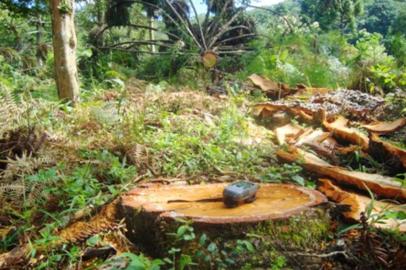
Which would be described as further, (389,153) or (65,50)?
(65,50)

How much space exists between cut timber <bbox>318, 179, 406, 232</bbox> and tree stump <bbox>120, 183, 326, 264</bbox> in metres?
0.17

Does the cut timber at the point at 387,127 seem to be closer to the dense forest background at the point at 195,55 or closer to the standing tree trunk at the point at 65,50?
the dense forest background at the point at 195,55

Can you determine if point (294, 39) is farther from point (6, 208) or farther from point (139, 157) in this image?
point (6, 208)

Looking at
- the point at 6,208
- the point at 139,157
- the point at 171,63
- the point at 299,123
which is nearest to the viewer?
the point at 6,208

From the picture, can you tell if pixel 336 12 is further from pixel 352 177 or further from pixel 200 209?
pixel 200 209

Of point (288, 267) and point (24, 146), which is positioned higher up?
point (24, 146)

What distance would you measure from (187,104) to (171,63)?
13.2 feet

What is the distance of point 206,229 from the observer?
71.8 inches

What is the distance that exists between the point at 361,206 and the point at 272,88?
12.2 feet

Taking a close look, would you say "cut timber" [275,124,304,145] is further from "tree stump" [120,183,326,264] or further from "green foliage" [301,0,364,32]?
"green foliage" [301,0,364,32]

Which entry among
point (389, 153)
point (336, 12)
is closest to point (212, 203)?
point (389, 153)

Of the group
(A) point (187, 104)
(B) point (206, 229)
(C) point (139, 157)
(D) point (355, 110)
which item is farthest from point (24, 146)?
(D) point (355, 110)

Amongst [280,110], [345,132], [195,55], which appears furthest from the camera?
[195,55]

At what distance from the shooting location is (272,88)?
565cm
